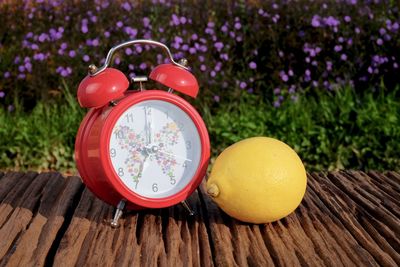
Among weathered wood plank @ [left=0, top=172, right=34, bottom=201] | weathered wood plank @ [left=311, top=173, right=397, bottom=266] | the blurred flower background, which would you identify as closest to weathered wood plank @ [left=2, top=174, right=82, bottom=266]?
weathered wood plank @ [left=0, top=172, right=34, bottom=201]

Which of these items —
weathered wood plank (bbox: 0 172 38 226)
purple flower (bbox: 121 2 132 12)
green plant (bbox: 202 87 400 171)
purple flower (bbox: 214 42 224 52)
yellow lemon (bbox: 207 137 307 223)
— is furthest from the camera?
purple flower (bbox: 121 2 132 12)

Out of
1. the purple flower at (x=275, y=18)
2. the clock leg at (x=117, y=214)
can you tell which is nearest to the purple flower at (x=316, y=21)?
the purple flower at (x=275, y=18)

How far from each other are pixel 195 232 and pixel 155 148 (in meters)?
0.34

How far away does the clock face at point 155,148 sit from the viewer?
8.28ft

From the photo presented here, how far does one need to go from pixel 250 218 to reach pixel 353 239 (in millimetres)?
363

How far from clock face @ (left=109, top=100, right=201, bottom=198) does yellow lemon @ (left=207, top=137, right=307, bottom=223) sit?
15 cm

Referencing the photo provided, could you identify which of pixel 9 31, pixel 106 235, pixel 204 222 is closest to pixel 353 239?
pixel 204 222

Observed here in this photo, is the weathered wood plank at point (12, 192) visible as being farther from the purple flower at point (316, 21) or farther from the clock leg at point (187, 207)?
the purple flower at point (316, 21)

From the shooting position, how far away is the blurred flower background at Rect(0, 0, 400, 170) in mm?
4891

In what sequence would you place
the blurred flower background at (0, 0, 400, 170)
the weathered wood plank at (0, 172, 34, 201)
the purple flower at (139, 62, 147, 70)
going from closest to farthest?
the weathered wood plank at (0, 172, 34, 201)
the blurred flower background at (0, 0, 400, 170)
the purple flower at (139, 62, 147, 70)

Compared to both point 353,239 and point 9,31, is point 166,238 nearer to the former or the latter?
point 353,239

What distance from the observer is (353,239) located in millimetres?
2371

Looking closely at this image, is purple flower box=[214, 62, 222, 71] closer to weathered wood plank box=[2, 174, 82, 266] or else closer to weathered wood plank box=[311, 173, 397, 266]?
weathered wood plank box=[311, 173, 397, 266]

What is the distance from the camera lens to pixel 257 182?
95.2 inches
